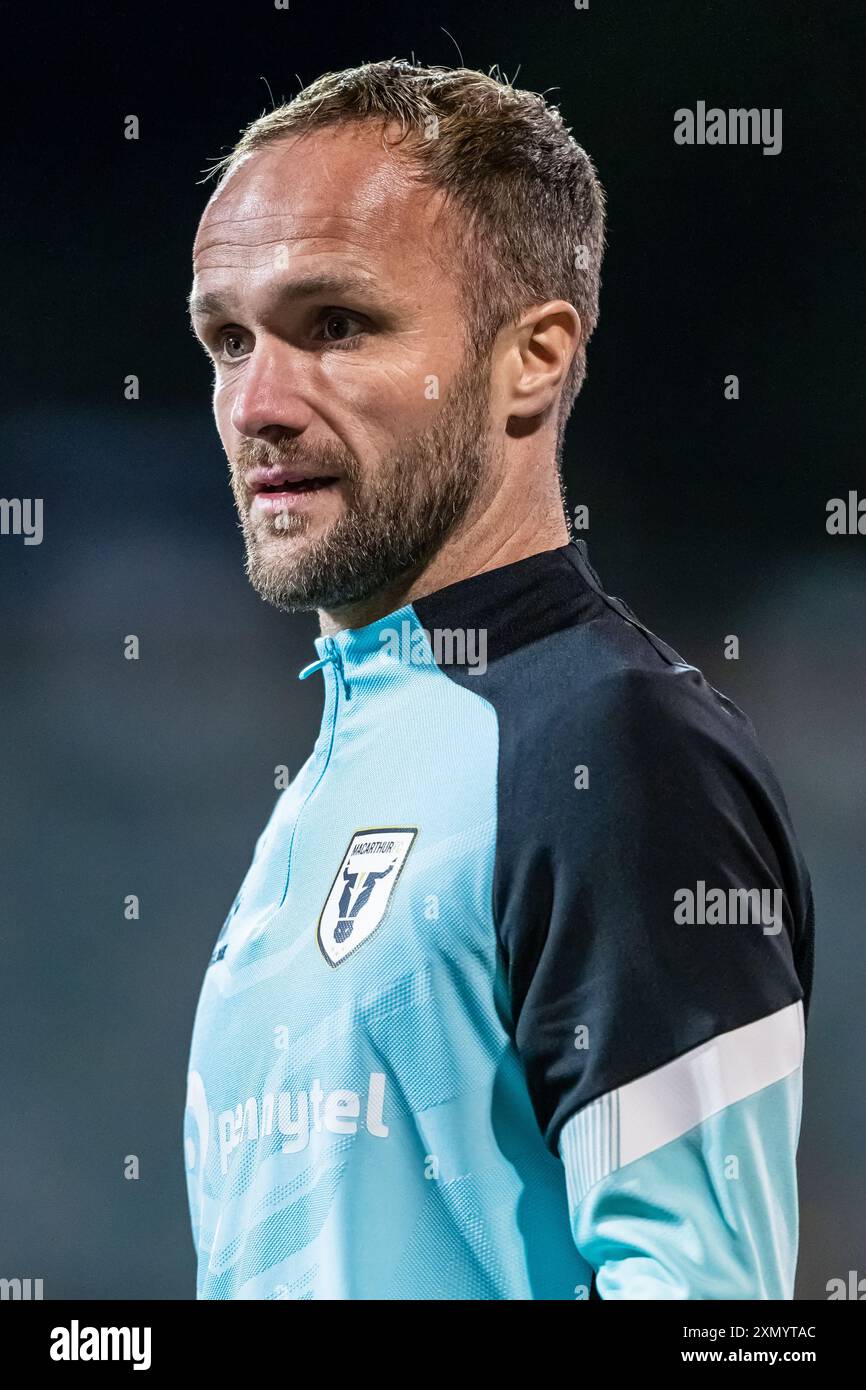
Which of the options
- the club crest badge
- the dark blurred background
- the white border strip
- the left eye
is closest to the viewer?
the white border strip

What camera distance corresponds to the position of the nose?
1.07 m

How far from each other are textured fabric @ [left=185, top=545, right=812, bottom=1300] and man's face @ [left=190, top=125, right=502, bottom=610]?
0.23 ft

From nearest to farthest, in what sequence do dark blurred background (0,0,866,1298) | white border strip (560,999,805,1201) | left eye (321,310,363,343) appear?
white border strip (560,999,805,1201), left eye (321,310,363,343), dark blurred background (0,0,866,1298)

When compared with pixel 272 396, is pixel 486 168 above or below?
above

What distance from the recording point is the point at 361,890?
99 centimetres

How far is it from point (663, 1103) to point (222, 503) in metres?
1.20

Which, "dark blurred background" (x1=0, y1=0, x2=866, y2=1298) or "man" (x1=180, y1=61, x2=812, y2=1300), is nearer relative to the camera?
"man" (x1=180, y1=61, x2=812, y2=1300)

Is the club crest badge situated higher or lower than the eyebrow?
lower

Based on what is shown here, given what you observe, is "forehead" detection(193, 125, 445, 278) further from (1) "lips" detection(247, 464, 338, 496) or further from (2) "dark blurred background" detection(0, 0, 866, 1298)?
(2) "dark blurred background" detection(0, 0, 866, 1298)

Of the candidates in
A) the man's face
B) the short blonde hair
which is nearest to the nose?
the man's face

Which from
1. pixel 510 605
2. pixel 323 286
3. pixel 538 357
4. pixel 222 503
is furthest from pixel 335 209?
pixel 222 503

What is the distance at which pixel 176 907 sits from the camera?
1.83 metres

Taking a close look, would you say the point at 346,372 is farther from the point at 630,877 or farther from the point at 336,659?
the point at 630,877

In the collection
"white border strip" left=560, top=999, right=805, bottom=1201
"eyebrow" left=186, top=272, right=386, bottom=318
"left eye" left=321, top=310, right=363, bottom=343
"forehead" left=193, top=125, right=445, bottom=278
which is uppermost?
"forehead" left=193, top=125, right=445, bottom=278
